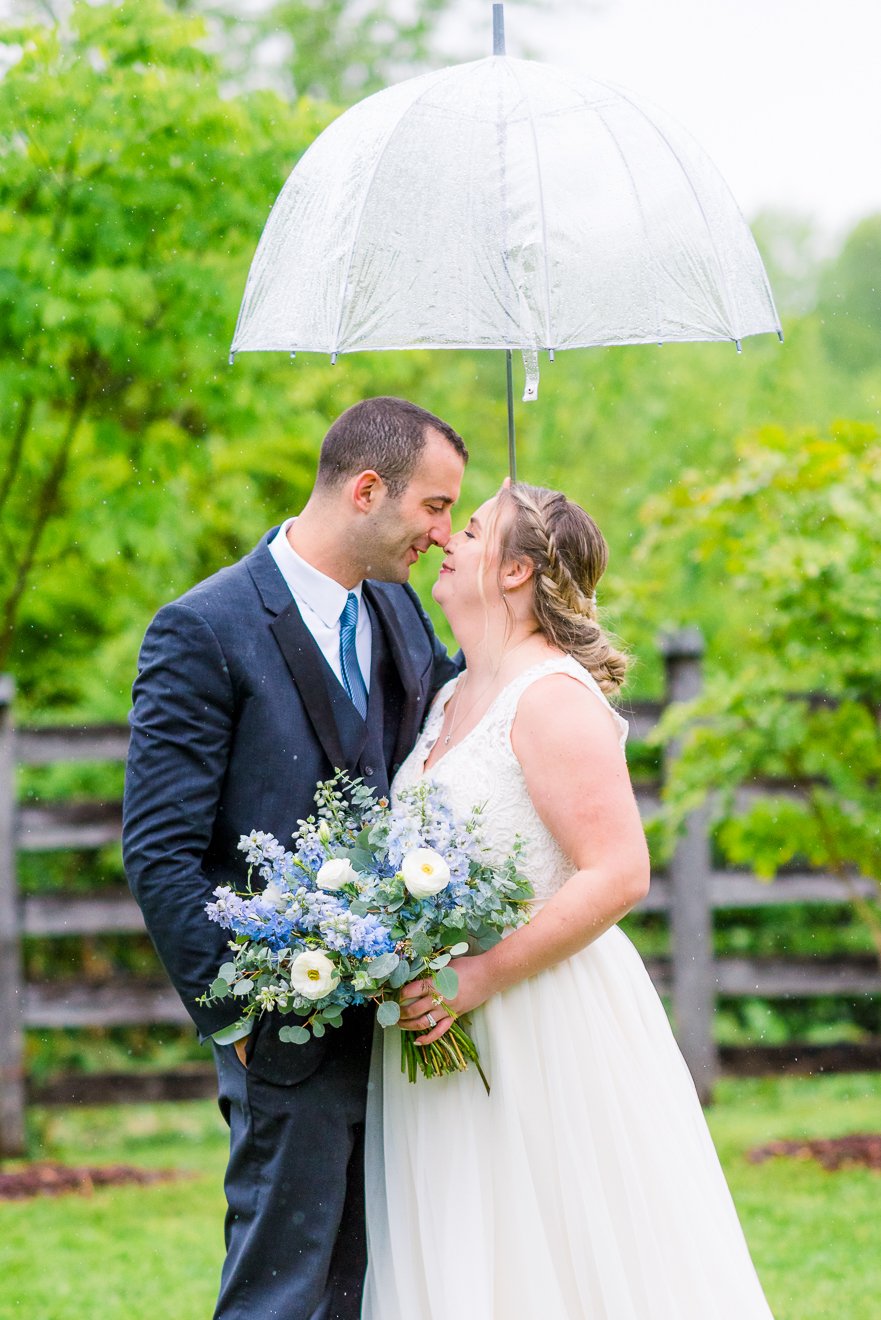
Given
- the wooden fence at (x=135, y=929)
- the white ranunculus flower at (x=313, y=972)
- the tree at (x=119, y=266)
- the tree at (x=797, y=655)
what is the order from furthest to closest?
the wooden fence at (x=135, y=929), the tree at (x=797, y=655), the tree at (x=119, y=266), the white ranunculus flower at (x=313, y=972)

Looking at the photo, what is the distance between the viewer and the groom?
2844 millimetres

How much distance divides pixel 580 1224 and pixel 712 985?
4.09 metres

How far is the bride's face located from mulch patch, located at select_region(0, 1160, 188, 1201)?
A: 3.71m

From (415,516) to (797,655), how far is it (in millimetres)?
2974

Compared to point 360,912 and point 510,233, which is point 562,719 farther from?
point 510,233

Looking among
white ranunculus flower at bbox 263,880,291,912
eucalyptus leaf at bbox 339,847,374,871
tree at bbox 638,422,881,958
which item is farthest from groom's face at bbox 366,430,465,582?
tree at bbox 638,422,881,958

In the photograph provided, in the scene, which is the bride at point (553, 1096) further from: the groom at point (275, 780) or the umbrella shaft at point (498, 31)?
the umbrella shaft at point (498, 31)

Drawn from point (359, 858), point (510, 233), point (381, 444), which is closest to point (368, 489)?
point (381, 444)

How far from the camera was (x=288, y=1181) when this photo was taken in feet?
9.39

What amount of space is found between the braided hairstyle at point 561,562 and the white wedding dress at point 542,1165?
0.11 metres

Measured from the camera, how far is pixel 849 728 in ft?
19.4

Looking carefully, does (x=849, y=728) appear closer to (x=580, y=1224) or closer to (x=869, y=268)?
(x=580, y=1224)

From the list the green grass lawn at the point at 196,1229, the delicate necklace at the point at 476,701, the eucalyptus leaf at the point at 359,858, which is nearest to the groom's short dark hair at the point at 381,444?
the delicate necklace at the point at 476,701

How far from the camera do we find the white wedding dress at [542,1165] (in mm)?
2830
